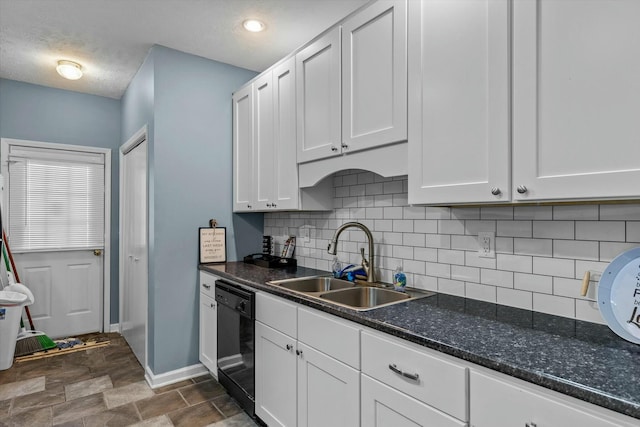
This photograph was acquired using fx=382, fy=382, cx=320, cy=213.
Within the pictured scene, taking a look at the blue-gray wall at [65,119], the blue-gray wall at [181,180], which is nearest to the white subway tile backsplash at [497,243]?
the blue-gray wall at [181,180]

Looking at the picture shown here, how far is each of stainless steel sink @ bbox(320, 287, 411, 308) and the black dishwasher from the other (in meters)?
0.52

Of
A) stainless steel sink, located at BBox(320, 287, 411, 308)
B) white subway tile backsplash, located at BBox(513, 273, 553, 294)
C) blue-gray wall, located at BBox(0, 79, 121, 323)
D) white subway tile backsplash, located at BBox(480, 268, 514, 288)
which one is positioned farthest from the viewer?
blue-gray wall, located at BBox(0, 79, 121, 323)

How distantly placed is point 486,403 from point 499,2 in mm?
1341

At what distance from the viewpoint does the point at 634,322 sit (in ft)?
3.99

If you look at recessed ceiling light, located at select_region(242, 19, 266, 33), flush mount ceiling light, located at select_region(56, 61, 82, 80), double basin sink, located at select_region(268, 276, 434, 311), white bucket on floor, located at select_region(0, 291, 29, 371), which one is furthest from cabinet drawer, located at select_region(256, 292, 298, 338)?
flush mount ceiling light, located at select_region(56, 61, 82, 80)

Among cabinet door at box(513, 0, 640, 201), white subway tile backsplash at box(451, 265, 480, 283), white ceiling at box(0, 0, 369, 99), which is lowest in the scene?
white subway tile backsplash at box(451, 265, 480, 283)

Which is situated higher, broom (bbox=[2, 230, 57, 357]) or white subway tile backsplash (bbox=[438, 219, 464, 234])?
white subway tile backsplash (bbox=[438, 219, 464, 234])

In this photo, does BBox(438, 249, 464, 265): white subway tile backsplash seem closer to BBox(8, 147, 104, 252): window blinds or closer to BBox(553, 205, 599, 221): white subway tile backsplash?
BBox(553, 205, 599, 221): white subway tile backsplash

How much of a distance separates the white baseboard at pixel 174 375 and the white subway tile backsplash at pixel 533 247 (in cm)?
253

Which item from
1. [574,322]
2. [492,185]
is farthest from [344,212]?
[574,322]

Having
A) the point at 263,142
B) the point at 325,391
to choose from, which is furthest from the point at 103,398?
the point at 263,142

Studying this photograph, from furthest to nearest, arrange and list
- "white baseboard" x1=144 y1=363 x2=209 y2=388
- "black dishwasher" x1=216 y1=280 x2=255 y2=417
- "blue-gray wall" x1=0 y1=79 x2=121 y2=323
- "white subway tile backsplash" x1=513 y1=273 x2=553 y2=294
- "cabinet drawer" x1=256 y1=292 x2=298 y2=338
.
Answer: "blue-gray wall" x1=0 y1=79 x2=121 y2=323 < "white baseboard" x1=144 y1=363 x2=209 y2=388 < "black dishwasher" x1=216 y1=280 x2=255 y2=417 < "cabinet drawer" x1=256 y1=292 x2=298 y2=338 < "white subway tile backsplash" x1=513 y1=273 x2=553 y2=294

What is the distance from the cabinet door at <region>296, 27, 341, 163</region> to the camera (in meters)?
2.15

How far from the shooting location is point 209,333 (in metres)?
2.87
